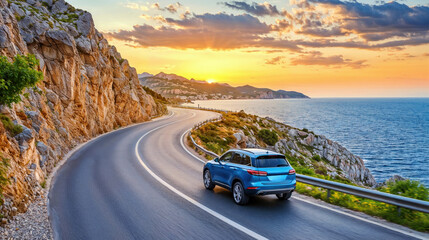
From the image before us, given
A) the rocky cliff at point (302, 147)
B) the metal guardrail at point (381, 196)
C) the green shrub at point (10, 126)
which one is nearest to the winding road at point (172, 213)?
the metal guardrail at point (381, 196)

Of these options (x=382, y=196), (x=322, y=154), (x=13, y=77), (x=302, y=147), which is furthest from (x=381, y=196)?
(x=322, y=154)

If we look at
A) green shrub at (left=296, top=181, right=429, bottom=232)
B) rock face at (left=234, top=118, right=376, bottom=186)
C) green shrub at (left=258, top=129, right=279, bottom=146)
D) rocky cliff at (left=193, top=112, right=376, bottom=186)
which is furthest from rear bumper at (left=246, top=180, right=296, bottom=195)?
green shrub at (left=258, top=129, right=279, bottom=146)

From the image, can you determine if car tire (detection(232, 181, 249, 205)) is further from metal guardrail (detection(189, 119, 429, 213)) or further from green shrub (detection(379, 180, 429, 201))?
green shrub (detection(379, 180, 429, 201))

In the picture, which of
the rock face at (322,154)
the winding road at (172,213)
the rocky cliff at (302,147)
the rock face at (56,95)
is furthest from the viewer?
the rock face at (322,154)

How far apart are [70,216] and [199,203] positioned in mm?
3977

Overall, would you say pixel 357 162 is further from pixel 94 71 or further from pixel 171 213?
pixel 171 213

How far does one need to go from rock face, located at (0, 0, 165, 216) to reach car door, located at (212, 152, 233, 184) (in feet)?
20.4

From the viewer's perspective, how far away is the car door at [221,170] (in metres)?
10.4

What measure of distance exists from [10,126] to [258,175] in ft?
32.8

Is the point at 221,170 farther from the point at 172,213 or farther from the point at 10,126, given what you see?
the point at 10,126

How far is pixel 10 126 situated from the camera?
1155 centimetres

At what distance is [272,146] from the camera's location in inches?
1652

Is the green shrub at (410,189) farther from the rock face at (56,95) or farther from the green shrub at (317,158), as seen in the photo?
the green shrub at (317,158)

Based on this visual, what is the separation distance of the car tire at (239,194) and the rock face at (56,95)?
6477 mm
